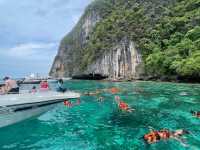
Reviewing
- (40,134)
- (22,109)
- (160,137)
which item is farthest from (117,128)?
(22,109)

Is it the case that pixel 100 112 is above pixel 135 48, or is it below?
below

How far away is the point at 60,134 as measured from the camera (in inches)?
605

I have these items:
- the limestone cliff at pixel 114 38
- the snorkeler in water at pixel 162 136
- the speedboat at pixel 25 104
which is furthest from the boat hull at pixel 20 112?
the limestone cliff at pixel 114 38

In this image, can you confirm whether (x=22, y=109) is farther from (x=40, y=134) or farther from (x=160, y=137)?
(x=160, y=137)

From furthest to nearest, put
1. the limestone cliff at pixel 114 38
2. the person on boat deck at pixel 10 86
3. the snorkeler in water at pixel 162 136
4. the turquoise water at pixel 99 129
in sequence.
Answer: the limestone cliff at pixel 114 38 → the person on boat deck at pixel 10 86 → the snorkeler in water at pixel 162 136 → the turquoise water at pixel 99 129

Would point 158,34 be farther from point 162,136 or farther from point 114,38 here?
point 162,136

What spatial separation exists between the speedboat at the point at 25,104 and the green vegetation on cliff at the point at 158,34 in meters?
41.4

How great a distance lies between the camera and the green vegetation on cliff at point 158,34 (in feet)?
201

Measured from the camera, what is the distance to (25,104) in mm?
14031

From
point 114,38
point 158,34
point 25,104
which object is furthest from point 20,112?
point 114,38

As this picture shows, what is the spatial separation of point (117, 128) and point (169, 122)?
3.72 m

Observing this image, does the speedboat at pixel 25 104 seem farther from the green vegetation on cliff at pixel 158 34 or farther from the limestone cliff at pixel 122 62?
the limestone cliff at pixel 122 62

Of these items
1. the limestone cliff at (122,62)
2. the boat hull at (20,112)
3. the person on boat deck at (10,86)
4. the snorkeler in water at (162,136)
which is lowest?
the snorkeler in water at (162,136)

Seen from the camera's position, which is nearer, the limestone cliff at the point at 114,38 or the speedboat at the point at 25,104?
the speedboat at the point at 25,104
